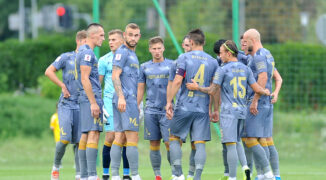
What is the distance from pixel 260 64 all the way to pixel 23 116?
44.7 ft

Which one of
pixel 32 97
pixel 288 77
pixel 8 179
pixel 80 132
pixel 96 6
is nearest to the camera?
pixel 80 132

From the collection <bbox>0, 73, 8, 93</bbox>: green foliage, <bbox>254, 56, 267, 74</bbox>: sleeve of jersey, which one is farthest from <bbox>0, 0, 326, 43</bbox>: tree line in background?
<bbox>254, 56, 267, 74</bbox>: sleeve of jersey

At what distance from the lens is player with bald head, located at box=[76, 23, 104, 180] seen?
37.0 ft

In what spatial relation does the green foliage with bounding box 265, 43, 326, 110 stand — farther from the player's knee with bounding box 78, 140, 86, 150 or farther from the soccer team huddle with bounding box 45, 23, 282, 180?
the player's knee with bounding box 78, 140, 86, 150

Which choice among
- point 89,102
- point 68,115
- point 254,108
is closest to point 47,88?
point 68,115

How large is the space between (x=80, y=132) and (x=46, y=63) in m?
15.1

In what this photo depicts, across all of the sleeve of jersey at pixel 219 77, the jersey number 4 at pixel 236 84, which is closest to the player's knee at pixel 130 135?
the sleeve of jersey at pixel 219 77

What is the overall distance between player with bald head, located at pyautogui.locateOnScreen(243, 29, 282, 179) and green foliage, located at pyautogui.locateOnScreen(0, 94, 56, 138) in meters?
12.6

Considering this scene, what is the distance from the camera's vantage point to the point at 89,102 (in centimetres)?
1152

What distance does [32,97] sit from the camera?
26266 mm

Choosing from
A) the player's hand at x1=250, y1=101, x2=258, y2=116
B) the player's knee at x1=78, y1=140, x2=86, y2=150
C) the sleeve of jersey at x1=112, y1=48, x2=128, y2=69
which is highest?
the sleeve of jersey at x1=112, y1=48, x2=128, y2=69

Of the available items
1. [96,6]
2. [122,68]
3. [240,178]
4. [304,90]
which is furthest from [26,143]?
[122,68]

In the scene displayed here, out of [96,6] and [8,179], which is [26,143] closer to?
[96,6]

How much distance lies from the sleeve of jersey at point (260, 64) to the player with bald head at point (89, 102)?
2337 millimetres
